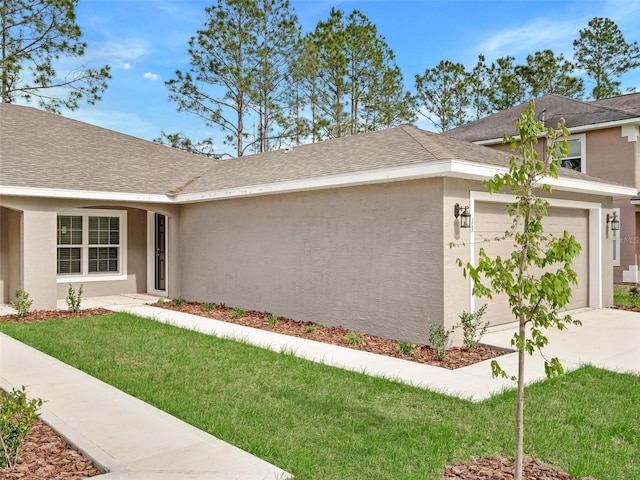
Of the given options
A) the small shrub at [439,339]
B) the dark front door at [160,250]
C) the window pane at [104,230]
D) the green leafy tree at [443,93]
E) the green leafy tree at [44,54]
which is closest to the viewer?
the small shrub at [439,339]

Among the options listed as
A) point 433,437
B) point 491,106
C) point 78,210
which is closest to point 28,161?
point 78,210

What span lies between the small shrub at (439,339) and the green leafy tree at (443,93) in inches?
934

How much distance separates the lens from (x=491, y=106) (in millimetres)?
30469

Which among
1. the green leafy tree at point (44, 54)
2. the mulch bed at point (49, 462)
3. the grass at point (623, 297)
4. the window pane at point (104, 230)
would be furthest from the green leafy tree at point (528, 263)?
the green leafy tree at point (44, 54)

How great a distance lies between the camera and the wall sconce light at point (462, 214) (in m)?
7.79

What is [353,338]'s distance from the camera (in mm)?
8117

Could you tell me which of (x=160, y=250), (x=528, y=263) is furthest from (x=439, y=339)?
(x=160, y=250)

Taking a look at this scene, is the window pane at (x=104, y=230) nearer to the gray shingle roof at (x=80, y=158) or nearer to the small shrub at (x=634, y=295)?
the gray shingle roof at (x=80, y=158)

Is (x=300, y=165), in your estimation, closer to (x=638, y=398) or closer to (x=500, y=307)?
(x=500, y=307)

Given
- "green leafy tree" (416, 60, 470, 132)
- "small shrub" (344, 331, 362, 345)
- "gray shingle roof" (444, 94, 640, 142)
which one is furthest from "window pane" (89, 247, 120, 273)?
"green leafy tree" (416, 60, 470, 132)

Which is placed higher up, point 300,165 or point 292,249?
point 300,165

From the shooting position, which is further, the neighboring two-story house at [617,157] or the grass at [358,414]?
the neighboring two-story house at [617,157]

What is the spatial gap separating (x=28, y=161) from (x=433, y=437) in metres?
11.6

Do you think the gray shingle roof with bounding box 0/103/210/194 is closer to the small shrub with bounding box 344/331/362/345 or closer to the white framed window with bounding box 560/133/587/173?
the small shrub with bounding box 344/331/362/345
